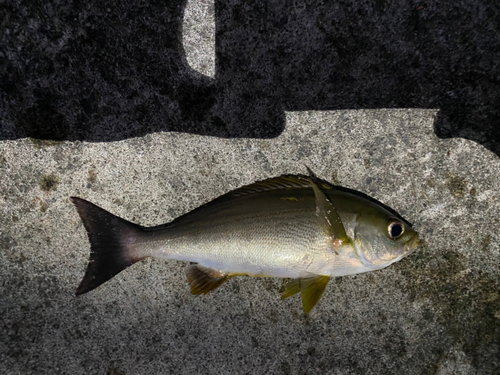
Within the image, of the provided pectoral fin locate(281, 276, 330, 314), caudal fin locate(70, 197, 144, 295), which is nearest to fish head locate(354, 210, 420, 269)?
pectoral fin locate(281, 276, 330, 314)

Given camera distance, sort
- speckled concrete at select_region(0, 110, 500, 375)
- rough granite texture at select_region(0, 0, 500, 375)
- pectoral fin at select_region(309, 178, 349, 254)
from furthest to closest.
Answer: speckled concrete at select_region(0, 110, 500, 375), rough granite texture at select_region(0, 0, 500, 375), pectoral fin at select_region(309, 178, 349, 254)

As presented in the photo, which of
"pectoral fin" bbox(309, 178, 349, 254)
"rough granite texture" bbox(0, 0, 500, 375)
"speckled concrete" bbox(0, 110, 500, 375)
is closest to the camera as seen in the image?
"pectoral fin" bbox(309, 178, 349, 254)

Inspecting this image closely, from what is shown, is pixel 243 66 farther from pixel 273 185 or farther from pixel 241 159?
pixel 273 185

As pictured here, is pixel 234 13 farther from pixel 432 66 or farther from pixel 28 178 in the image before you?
pixel 28 178

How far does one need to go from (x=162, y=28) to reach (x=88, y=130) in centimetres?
92

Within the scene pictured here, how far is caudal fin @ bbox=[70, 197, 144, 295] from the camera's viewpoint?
2043 millimetres

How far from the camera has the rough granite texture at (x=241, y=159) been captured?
79.4 inches

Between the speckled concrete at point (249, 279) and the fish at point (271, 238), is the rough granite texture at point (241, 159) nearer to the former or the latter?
the speckled concrete at point (249, 279)

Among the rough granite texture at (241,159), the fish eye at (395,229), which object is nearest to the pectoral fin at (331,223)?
the fish eye at (395,229)

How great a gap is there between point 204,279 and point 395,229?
4.31ft

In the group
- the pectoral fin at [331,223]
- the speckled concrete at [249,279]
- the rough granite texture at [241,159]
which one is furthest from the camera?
the speckled concrete at [249,279]

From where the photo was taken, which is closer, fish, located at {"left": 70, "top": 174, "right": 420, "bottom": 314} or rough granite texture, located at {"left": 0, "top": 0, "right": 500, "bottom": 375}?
fish, located at {"left": 70, "top": 174, "right": 420, "bottom": 314}

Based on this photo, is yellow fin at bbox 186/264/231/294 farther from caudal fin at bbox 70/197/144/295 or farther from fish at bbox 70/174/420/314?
caudal fin at bbox 70/197/144/295

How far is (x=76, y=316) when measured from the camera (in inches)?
90.7
